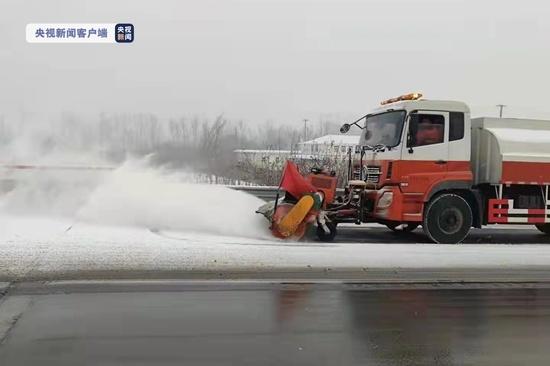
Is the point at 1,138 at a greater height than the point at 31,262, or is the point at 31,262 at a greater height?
the point at 1,138

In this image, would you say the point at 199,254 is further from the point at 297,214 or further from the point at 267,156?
the point at 267,156

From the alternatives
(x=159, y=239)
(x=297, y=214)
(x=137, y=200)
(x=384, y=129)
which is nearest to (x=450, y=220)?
(x=384, y=129)

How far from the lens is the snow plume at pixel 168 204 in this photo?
1206 cm

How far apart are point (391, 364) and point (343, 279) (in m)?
3.28

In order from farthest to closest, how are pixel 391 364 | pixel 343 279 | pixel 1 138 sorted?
1. pixel 1 138
2. pixel 343 279
3. pixel 391 364

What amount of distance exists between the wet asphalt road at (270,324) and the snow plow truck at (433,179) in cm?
418

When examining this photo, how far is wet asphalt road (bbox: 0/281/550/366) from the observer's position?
15.8ft

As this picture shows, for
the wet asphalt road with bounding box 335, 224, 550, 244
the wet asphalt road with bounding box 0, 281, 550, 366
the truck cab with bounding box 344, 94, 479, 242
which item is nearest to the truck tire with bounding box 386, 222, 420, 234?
the wet asphalt road with bounding box 335, 224, 550, 244

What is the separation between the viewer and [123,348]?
16.2ft

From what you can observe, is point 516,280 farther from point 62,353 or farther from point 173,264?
point 62,353

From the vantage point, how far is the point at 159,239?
10531mm

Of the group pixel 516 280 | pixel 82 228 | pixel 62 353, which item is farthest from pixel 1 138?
pixel 516 280

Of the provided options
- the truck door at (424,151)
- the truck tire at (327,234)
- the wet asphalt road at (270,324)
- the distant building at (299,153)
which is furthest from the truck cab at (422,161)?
the distant building at (299,153)

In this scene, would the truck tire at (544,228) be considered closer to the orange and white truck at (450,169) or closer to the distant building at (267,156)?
the orange and white truck at (450,169)
